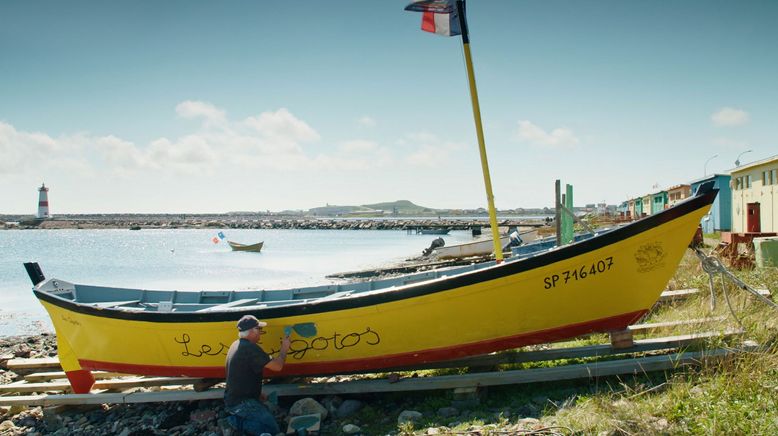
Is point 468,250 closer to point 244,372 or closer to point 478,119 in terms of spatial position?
point 478,119

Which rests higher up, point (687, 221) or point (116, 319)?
point (687, 221)

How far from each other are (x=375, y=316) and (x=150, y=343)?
4014 mm

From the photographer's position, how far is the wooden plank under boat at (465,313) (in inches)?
260

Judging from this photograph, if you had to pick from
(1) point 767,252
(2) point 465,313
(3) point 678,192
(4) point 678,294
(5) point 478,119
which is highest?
(5) point 478,119

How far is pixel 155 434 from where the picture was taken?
7.47 m

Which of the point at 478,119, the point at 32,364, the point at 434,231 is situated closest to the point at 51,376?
the point at 32,364

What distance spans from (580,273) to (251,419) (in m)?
4.65

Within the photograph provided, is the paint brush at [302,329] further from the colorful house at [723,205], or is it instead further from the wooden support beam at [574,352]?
the colorful house at [723,205]

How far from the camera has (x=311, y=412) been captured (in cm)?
712

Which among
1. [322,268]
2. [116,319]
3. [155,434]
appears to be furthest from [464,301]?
[322,268]

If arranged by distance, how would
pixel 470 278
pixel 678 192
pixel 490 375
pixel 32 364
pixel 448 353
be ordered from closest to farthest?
pixel 470 278
pixel 490 375
pixel 448 353
pixel 32 364
pixel 678 192

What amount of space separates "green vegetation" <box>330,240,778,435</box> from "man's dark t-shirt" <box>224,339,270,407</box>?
1.57 metres

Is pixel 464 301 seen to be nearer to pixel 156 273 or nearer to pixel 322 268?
pixel 322 268

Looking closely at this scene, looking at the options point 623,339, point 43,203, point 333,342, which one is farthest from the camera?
point 43,203
